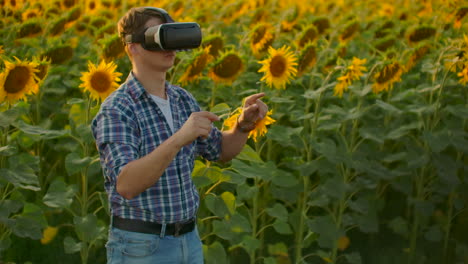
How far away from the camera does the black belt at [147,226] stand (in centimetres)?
252

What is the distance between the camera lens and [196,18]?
6328 mm

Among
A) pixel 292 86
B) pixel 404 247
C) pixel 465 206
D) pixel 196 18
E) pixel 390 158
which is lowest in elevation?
pixel 404 247

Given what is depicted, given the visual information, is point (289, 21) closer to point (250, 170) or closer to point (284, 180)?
point (284, 180)

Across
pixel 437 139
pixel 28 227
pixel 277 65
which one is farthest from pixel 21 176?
pixel 437 139

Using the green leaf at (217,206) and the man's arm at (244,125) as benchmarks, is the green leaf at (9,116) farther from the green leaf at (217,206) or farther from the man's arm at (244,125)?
the man's arm at (244,125)

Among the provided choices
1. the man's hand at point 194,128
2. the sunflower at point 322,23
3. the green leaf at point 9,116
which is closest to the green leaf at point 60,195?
the green leaf at point 9,116

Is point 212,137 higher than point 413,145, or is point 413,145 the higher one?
point 212,137

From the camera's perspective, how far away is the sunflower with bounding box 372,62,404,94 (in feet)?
15.3

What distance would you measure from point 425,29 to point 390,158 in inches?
60.0

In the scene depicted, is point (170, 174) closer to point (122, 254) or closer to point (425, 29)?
point (122, 254)

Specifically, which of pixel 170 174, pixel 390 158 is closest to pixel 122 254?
pixel 170 174

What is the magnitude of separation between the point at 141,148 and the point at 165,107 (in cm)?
21

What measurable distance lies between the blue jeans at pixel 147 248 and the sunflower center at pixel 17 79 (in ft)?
4.72

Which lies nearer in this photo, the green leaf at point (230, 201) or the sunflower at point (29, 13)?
the green leaf at point (230, 201)
